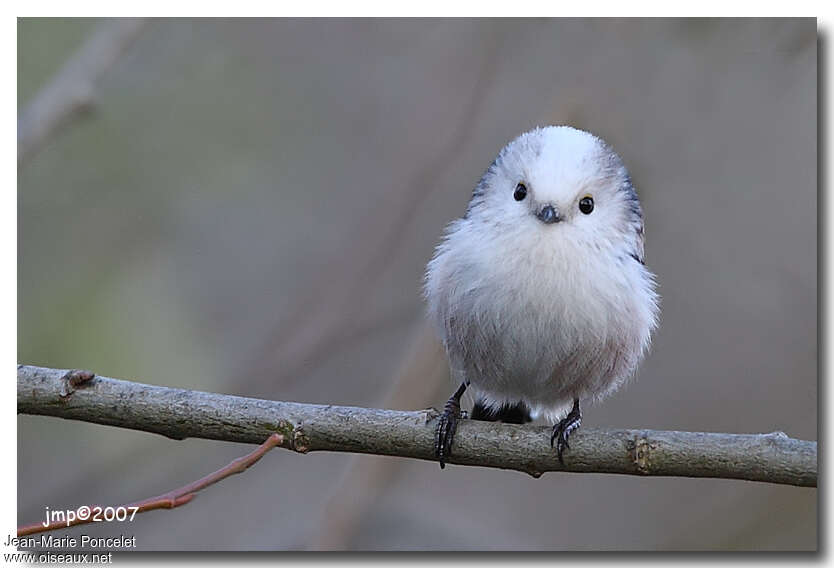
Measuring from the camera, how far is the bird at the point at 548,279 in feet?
5.74

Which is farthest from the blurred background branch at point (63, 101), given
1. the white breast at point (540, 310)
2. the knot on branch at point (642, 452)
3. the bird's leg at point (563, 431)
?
the knot on branch at point (642, 452)

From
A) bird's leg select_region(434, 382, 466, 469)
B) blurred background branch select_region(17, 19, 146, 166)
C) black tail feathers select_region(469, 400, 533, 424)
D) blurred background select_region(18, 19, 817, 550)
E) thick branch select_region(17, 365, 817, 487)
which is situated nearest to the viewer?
thick branch select_region(17, 365, 817, 487)

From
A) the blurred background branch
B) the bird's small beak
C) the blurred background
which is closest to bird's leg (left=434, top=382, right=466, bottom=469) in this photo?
the bird's small beak

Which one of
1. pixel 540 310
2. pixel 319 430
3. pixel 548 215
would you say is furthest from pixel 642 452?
pixel 319 430

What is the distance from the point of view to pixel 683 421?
2.46 metres

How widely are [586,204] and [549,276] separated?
16 centimetres

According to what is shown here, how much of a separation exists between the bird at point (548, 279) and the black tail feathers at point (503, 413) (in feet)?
0.49

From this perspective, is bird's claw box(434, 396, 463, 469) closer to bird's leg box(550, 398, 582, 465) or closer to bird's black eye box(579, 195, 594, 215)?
bird's leg box(550, 398, 582, 465)

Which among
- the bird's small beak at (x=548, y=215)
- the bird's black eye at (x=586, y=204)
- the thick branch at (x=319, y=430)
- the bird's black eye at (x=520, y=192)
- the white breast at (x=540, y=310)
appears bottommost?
the thick branch at (x=319, y=430)

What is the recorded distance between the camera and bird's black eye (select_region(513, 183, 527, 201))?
179 centimetres

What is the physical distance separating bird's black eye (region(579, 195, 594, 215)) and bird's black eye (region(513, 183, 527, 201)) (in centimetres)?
10

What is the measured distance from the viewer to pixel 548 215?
5.70ft

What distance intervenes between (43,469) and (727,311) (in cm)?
168

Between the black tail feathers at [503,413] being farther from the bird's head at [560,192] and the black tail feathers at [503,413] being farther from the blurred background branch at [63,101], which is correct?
the blurred background branch at [63,101]
